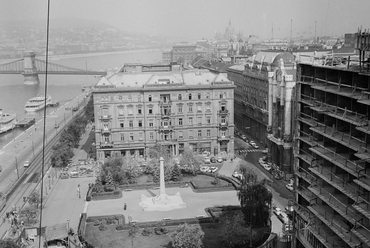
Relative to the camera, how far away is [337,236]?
1012 cm

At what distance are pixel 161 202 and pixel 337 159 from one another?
35.3 ft

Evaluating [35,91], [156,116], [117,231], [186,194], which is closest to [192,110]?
[156,116]

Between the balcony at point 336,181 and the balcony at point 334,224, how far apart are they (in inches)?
30.6

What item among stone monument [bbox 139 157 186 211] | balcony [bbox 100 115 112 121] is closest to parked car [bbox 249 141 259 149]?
balcony [bbox 100 115 112 121]

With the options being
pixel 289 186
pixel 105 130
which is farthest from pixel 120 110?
pixel 289 186

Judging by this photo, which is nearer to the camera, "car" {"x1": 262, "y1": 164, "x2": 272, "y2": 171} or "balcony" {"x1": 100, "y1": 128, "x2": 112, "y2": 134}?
"car" {"x1": 262, "y1": 164, "x2": 272, "y2": 171}

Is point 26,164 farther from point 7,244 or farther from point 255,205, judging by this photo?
point 255,205

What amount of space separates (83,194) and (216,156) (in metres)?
8.90

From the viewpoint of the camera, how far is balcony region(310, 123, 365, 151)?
9105 millimetres

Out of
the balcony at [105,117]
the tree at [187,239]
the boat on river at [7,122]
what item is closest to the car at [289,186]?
the tree at [187,239]

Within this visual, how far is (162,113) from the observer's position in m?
27.0

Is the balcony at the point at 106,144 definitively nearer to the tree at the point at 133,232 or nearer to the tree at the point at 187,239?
the tree at the point at 133,232

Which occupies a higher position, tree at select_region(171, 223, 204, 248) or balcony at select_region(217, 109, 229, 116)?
balcony at select_region(217, 109, 229, 116)

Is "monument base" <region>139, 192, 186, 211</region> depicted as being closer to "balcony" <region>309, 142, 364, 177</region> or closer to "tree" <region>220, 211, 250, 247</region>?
"tree" <region>220, 211, 250, 247</region>
